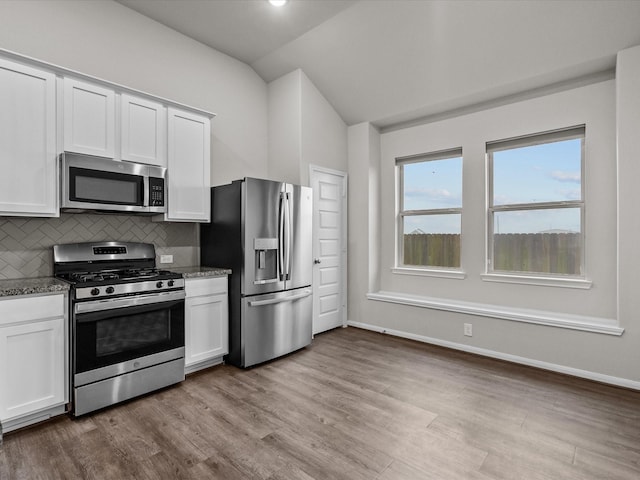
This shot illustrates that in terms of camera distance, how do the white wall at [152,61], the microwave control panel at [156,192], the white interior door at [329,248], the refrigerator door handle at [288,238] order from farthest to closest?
the white interior door at [329,248], the refrigerator door handle at [288,238], the microwave control panel at [156,192], the white wall at [152,61]

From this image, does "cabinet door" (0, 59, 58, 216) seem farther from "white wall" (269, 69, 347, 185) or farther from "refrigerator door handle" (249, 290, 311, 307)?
"white wall" (269, 69, 347, 185)

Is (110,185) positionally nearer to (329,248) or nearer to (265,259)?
(265,259)

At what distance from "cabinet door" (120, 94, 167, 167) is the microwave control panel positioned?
168 millimetres

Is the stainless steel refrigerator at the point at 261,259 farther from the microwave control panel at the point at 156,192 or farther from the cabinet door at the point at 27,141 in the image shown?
the cabinet door at the point at 27,141

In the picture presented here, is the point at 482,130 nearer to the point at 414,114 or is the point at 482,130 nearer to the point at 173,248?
the point at 414,114

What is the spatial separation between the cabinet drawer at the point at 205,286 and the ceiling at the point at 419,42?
262cm

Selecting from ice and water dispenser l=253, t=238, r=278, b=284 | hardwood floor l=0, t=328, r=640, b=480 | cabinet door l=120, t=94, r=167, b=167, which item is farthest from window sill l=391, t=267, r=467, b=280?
cabinet door l=120, t=94, r=167, b=167

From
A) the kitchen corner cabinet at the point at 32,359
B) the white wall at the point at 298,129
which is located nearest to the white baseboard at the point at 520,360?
the white wall at the point at 298,129

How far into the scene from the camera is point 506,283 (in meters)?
3.95

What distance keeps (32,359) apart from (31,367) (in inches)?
2.0

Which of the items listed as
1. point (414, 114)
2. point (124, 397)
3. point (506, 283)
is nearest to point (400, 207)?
point (414, 114)

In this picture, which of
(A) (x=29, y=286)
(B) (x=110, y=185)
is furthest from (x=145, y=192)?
(A) (x=29, y=286)

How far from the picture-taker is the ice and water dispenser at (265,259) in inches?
137

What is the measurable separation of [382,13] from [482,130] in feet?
5.58
